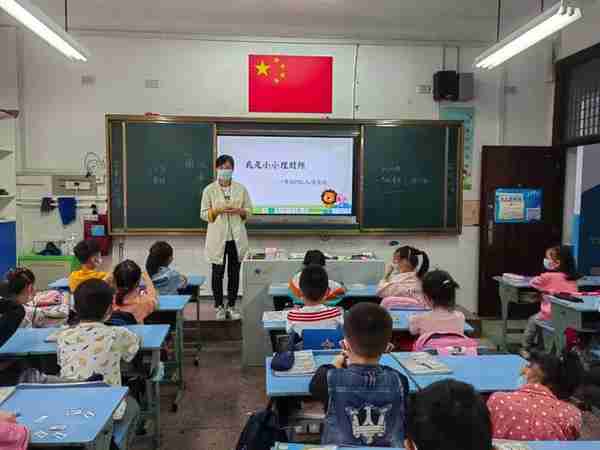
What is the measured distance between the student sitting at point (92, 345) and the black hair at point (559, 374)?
Result: 1613mm

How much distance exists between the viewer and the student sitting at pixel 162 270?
368 centimetres

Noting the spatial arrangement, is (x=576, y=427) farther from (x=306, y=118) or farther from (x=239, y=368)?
(x=306, y=118)

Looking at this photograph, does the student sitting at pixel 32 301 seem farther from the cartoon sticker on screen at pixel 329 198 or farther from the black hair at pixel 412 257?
the cartoon sticker on screen at pixel 329 198

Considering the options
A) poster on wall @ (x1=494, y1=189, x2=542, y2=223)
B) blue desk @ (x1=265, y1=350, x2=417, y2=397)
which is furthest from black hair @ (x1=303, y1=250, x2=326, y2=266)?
poster on wall @ (x1=494, y1=189, x2=542, y2=223)

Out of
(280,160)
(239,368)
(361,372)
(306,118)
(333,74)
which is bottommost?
(239,368)

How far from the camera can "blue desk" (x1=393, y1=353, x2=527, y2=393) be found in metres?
1.94

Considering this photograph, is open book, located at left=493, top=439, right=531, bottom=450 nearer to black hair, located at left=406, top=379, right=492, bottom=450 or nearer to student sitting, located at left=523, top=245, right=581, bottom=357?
black hair, located at left=406, top=379, right=492, bottom=450

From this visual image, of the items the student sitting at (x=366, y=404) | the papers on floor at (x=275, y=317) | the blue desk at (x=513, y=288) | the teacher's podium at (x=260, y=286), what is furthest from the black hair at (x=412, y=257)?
the student sitting at (x=366, y=404)

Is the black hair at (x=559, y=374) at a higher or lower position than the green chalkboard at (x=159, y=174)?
lower

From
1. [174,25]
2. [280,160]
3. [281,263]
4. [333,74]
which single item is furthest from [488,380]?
[174,25]

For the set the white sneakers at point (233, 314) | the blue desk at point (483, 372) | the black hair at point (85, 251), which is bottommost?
the white sneakers at point (233, 314)

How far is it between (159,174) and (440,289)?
12.5 feet

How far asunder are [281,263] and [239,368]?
0.93m

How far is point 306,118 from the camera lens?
5.53 m
